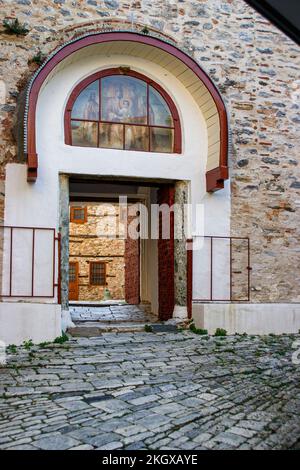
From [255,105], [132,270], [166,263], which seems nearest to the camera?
[255,105]

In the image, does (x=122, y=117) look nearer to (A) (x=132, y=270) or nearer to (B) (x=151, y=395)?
(B) (x=151, y=395)

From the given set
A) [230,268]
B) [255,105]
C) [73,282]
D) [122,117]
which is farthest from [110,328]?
[73,282]

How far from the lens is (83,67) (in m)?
8.81

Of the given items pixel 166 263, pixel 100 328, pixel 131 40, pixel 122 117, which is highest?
pixel 131 40

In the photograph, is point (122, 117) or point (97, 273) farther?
point (97, 273)

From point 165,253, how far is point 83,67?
352 centimetres

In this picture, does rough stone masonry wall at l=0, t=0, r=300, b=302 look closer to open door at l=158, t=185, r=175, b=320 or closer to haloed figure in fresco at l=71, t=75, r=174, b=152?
haloed figure in fresco at l=71, t=75, r=174, b=152

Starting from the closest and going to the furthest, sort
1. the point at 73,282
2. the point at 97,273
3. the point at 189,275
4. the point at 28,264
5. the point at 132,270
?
the point at 28,264 < the point at 189,275 < the point at 132,270 < the point at 73,282 < the point at 97,273

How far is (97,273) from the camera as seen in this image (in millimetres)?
21969

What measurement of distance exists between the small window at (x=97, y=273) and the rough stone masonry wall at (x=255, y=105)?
1326 cm

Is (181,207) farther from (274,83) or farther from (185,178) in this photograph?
(274,83)

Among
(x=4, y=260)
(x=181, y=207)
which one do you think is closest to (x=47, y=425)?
(x=4, y=260)

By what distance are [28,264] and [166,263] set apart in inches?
107

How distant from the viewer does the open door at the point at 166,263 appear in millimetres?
9352
